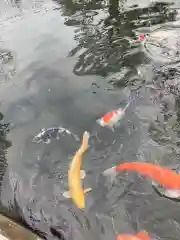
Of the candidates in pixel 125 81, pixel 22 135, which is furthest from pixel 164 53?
pixel 22 135

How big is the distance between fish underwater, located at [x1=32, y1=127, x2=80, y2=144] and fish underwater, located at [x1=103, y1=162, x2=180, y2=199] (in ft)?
4.32

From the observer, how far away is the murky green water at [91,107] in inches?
191

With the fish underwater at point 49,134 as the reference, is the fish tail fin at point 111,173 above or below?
below

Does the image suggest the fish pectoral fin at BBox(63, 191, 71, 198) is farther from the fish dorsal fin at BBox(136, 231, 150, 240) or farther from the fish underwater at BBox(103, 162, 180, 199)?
the fish dorsal fin at BBox(136, 231, 150, 240)

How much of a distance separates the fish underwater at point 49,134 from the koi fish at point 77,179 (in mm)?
462

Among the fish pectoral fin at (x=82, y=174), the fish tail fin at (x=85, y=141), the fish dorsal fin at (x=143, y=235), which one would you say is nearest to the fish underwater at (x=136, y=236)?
the fish dorsal fin at (x=143, y=235)

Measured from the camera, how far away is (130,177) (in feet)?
17.0

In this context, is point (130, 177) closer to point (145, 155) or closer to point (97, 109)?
point (145, 155)

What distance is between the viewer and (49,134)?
20.1ft

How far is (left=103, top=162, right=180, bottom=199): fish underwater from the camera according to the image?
15.5 ft

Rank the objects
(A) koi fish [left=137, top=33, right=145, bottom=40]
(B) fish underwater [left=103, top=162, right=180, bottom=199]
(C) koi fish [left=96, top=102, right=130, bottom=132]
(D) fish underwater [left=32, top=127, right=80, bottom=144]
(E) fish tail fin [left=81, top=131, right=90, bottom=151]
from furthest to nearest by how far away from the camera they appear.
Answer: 1. (A) koi fish [left=137, top=33, right=145, bottom=40]
2. (D) fish underwater [left=32, top=127, right=80, bottom=144]
3. (C) koi fish [left=96, top=102, right=130, bottom=132]
4. (E) fish tail fin [left=81, top=131, right=90, bottom=151]
5. (B) fish underwater [left=103, top=162, right=180, bottom=199]

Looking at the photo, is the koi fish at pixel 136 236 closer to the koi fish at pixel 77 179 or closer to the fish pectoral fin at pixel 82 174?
the koi fish at pixel 77 179

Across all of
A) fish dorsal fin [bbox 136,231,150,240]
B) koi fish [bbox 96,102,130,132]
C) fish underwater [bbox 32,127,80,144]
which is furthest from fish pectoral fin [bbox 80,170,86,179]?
fish dorsal fin [bbox 136,231,150,240]

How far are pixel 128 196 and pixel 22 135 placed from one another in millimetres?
2202
